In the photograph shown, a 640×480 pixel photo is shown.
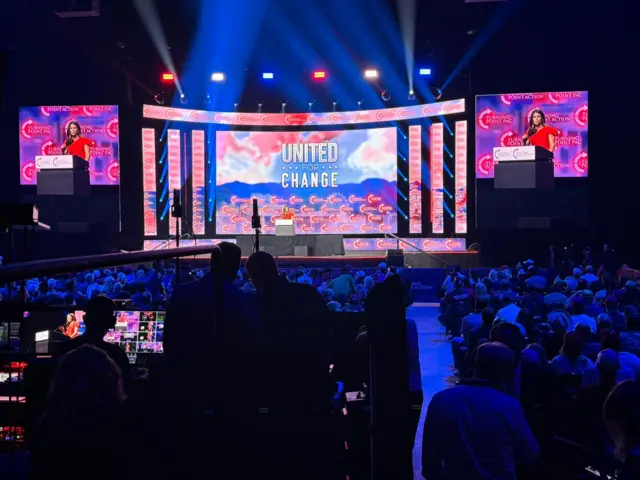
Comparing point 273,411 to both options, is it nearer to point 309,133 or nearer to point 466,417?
point 466,417

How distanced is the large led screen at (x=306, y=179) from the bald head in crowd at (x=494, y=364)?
689 inches

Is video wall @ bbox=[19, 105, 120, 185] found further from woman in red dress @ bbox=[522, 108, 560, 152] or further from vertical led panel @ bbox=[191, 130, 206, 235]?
woman in red dress @ bbox=[522, 108, 560, 152]

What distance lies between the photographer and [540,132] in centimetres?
1839

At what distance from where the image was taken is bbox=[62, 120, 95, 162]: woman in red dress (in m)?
19.7

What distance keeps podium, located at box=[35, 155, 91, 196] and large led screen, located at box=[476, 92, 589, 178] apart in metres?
10.2

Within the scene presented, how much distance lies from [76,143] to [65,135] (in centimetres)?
38

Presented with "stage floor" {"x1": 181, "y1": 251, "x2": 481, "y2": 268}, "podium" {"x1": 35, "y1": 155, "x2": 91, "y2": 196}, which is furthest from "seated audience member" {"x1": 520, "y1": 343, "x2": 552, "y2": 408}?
"podium" {"x1": 35, "y1": 155, "x2": 91, "y2": 196}

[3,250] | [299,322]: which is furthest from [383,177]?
[299,322]

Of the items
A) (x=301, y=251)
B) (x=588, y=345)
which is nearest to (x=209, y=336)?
(x=588, y=345)

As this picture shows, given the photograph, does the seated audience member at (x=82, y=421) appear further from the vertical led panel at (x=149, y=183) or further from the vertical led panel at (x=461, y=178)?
the vertical led panel at (x=149, y=183)

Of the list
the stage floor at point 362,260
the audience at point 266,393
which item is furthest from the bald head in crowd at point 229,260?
the stage floor at point 362,260

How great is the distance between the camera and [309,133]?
21.2 metres

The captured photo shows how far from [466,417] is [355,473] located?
128 centimetres

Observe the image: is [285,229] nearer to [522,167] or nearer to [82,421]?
[522,167]
